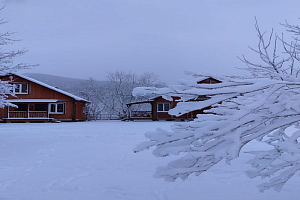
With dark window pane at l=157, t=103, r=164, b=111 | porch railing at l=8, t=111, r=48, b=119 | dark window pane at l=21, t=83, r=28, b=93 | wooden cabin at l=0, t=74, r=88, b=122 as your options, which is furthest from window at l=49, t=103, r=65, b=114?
dark window pane at l=157, t=103, r=164, b=111

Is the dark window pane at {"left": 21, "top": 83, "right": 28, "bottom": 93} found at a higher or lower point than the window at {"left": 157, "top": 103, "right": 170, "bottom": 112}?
higher

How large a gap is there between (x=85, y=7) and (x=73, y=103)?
18191mm

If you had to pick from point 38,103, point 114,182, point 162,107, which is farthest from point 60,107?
point 114,182

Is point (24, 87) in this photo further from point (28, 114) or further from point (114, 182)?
point (114, 182)

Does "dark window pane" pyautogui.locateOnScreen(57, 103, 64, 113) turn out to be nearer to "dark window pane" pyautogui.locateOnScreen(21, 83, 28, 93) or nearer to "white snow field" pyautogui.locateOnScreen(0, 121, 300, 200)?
"dark window pane" pyautogui.locateOnScreen(21, 83, 28, 93)

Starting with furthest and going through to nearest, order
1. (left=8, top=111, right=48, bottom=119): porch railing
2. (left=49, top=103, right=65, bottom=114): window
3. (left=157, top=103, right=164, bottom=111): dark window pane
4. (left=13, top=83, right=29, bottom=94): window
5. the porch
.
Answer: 1. (left=157, top=103, right=164, bottom=111): dark window pane
2. (left=49, top=103, right=65, bottom=114): window
3. (left=13, top=83, right=29, bottom=94): window
4. (left=8, top=111, right=48, bottom=119): porch railing
5. the porch

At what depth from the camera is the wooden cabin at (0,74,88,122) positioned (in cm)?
3381

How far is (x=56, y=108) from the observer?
35.6 m

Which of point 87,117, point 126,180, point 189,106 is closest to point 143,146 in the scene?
point 189,106

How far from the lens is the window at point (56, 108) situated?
35.6 m

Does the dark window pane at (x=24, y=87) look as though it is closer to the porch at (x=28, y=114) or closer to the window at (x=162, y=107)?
the porch at (x=28, y=114)

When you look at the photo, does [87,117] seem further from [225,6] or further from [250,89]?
[250,89]

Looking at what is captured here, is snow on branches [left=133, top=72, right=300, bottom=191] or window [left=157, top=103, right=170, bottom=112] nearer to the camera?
snow on branches [left=133, top=72, right=300, bottom=191]

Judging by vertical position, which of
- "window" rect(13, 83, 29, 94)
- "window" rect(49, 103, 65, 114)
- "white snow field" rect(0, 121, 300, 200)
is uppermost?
"window" rect(13, 83, 29, 94)
